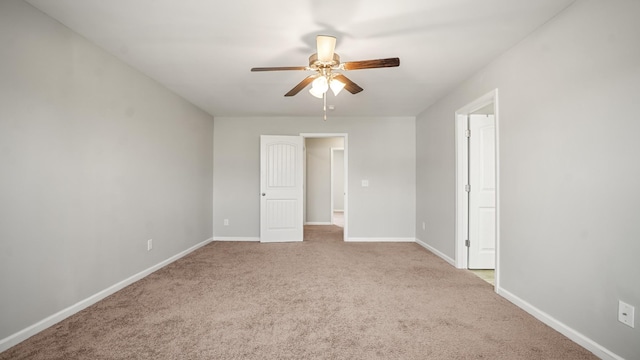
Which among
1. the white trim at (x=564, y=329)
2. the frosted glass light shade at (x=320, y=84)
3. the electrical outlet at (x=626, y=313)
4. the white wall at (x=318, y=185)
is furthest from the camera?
the white wall at (x=318, y=185)

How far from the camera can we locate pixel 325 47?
81.7 inches

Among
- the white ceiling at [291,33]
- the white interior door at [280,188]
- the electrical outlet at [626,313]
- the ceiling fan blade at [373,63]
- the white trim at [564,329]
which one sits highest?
the white ceiling at [291,33]

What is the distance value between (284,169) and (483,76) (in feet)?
11.0

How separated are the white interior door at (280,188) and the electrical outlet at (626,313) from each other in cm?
418

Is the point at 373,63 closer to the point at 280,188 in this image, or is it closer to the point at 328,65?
the point at 328,65

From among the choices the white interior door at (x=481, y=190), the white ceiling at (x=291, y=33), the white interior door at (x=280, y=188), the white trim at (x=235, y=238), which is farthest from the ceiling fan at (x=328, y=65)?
the white trim at (x=235, y=238)

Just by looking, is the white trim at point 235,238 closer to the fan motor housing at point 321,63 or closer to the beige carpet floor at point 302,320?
the beige carpet floor at point 302,320

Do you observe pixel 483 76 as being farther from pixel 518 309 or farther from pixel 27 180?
pixel 27 180

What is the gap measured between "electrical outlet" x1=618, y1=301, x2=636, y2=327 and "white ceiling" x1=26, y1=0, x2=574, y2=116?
6.38 feet

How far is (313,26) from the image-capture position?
2.25 meters

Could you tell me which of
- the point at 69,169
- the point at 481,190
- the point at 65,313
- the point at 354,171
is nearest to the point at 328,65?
the point at 69,169

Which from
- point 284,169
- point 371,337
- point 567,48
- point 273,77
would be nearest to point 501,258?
point 371,337

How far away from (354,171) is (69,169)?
405cm

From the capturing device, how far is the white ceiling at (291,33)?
2018mm
